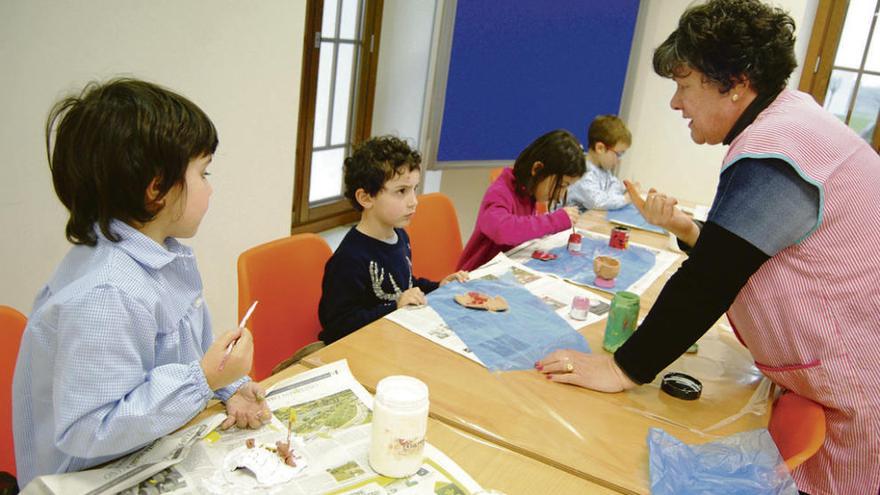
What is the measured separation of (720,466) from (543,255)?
1.16 metres

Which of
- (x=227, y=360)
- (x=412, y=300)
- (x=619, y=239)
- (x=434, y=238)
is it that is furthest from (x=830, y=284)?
(x=434, y=238)

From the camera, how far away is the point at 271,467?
98cm

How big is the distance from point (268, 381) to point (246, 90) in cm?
168

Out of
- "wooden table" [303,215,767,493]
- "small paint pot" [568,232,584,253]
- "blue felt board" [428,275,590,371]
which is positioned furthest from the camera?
"small paint pot" [568,232,584,253]

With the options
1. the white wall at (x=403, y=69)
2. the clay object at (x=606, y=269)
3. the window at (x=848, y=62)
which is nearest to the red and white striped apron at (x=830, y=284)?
the clay object at (x=606, y=269)

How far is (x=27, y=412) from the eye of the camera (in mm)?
1012

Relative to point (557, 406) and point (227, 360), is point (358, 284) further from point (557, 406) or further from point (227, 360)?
point (227, 360)

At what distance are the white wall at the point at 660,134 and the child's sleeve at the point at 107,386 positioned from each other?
418 centimetres

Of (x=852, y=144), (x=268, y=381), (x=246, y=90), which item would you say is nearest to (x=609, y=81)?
(x=246, y=90)

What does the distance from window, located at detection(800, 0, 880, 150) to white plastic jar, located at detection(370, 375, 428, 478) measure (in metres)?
4.52

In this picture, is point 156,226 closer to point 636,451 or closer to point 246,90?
point 636,451

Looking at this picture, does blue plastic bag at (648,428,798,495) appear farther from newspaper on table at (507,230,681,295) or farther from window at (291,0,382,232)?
window at (291,0,382,232)

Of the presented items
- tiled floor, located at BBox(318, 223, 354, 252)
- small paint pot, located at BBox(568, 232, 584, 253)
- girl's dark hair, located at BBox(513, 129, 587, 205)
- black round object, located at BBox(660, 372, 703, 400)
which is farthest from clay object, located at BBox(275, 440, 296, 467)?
tiled floor, located at BBox(318, 223, 354, 252)

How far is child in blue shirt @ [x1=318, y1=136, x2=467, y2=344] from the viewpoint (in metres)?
1.76
